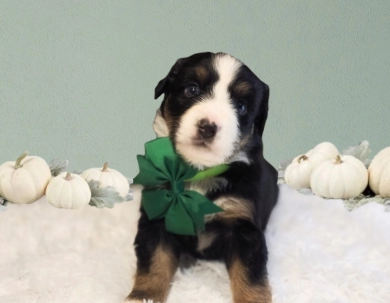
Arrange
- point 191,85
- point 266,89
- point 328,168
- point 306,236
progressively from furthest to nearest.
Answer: point 328,168
point 306,236
point 266,89
point 191,85

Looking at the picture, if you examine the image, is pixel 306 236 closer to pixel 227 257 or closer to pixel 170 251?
pixel 227 257

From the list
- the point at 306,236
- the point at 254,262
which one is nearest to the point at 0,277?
the point at 254,262

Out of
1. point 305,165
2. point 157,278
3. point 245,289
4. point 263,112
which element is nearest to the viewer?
point 245,289

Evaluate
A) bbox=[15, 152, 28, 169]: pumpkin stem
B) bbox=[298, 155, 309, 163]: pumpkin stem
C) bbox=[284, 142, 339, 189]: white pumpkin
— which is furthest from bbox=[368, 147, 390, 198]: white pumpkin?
bbox=[15, 152, 28, 169]: pumpkin stem

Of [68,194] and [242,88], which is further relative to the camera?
[68,194]

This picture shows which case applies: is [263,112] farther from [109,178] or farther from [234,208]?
[109,178]

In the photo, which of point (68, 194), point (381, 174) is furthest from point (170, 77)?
point (381, 174)
